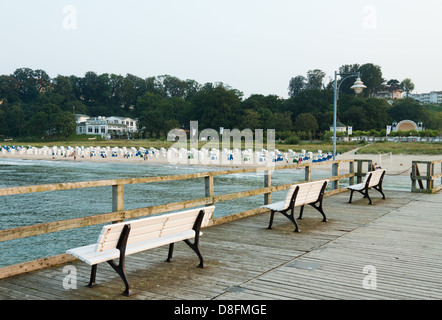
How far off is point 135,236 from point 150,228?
19 centimetres

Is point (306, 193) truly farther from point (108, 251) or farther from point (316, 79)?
point (316, 79)

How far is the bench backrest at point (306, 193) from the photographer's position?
751 centimetres

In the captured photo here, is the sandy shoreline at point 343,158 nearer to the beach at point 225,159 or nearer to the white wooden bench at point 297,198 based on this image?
the beach at point 225,159

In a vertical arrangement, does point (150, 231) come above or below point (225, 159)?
above

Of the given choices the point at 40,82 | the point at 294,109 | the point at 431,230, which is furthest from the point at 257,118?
the point at 40,82

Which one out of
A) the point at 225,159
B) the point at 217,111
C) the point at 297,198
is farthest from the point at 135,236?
the point at 217,111

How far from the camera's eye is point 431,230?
806cm

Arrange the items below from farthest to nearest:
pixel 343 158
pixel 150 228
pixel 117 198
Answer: pixel 343 158 < pixel 117 198 < pixel 150 228

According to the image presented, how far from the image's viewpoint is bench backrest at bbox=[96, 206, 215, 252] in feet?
14.2

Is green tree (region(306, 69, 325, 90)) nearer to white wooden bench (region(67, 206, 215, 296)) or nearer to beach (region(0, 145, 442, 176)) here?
beach (region(0, 145, 442, 176))

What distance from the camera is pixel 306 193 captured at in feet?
26.3

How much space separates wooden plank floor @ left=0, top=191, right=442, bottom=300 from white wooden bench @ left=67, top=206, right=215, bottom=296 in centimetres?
36

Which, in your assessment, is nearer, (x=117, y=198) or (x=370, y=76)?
(x=117, y=198)
